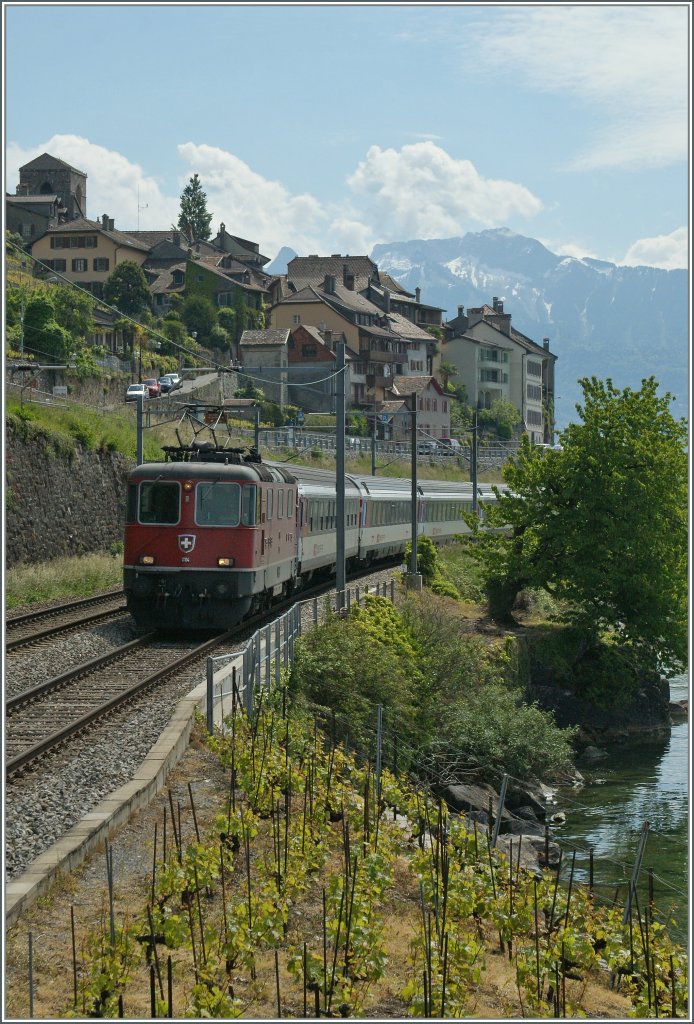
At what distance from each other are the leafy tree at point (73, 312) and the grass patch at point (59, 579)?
42124mm

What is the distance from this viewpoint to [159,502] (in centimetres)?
2270

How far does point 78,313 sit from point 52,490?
43.4m

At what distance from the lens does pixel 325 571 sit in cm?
3706

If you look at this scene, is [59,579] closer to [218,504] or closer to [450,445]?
[218,504]

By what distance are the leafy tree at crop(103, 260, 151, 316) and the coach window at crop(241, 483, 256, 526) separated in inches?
3066

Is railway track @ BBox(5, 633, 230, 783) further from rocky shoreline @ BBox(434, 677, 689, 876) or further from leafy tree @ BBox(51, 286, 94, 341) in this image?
leafy tree @ BBox(51, 286, 94, 341)

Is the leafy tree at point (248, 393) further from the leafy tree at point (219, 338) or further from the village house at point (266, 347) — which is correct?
the leafy tree at point (219, 338)

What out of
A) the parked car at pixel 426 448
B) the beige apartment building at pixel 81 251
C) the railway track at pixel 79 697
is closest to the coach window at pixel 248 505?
the railway track at pixel 79 697

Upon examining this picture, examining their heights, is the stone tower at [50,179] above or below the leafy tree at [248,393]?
above

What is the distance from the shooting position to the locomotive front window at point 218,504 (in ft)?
73.8

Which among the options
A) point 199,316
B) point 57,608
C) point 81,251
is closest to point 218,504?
point 57,608

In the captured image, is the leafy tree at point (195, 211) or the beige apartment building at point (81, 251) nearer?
the beige apartment building at point (81, 251)

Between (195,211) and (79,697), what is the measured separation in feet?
456

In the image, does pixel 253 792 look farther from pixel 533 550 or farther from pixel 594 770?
pixel 533 550
